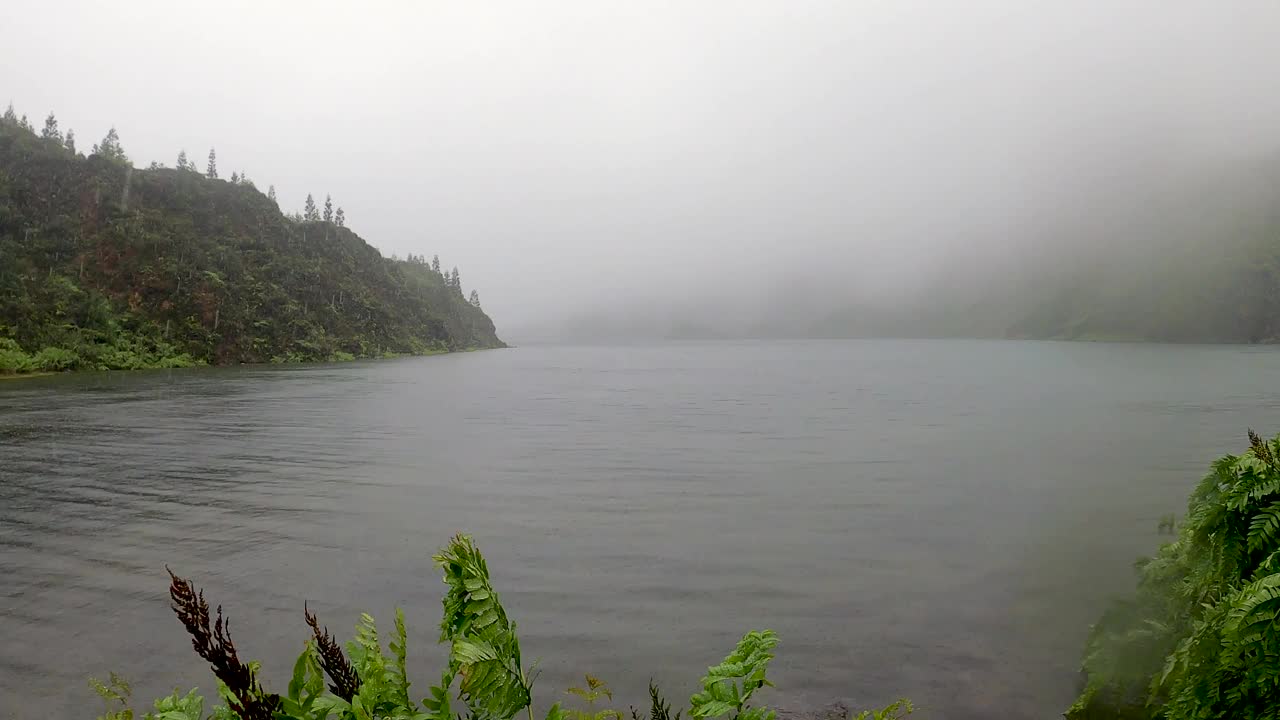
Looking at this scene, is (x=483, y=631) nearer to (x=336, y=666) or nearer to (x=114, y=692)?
(x=336, y=666)

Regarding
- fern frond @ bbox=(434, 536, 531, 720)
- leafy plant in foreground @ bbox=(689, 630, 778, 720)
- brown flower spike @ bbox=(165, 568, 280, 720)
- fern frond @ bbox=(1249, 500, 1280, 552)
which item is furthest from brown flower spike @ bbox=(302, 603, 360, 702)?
fern frond @ bbox=(1249, 500, 1280, 552)

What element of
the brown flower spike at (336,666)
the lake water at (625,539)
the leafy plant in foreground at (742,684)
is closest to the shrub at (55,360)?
the lake water at (625,539)

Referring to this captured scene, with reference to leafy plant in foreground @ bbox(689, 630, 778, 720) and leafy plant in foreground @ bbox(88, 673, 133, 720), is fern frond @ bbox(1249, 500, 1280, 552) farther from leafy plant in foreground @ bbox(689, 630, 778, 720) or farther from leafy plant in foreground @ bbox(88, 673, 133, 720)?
leafy plant in foreground @ bbox(88, 673, 133, 720)

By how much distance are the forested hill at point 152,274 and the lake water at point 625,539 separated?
6795 centimetres

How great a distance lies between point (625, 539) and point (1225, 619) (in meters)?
11.6

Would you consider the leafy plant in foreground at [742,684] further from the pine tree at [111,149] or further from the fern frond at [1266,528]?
the pine tree at [111,149]

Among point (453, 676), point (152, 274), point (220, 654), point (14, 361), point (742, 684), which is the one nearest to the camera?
point (220, 654)

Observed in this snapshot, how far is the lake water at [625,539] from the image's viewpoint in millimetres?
8797

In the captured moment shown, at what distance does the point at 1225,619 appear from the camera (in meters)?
3.75

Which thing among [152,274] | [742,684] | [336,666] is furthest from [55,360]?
[742,684]

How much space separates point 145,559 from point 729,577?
38.1ft

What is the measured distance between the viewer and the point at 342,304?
158 meters

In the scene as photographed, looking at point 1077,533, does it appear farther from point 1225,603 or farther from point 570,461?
point 570,461

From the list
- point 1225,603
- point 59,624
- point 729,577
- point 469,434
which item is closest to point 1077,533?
point 729,577
